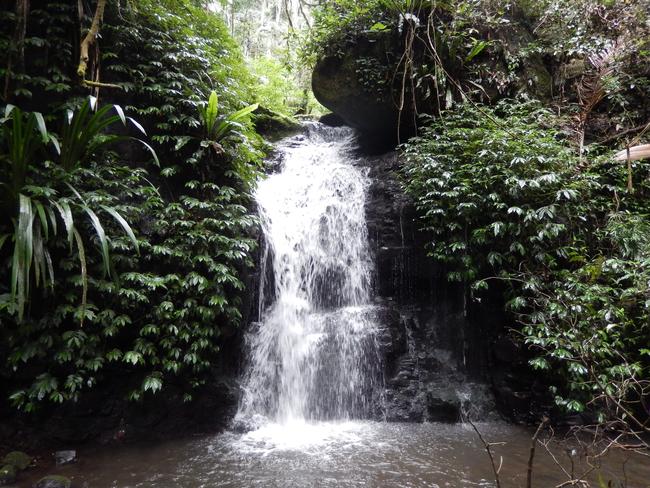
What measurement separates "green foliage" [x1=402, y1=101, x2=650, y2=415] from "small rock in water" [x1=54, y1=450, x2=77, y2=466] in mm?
4828

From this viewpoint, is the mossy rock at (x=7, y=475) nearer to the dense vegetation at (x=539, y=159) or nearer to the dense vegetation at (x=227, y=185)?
the dense vegetation at (x=227, y=185)

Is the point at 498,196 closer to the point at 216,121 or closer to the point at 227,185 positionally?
the point at 227,185

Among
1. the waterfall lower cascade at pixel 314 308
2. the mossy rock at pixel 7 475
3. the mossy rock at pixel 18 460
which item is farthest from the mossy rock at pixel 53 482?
the waterfall lower cascade at pixel 314 308

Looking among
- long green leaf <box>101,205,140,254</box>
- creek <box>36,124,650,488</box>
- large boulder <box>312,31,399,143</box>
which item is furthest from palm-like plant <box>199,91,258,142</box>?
large boulder <box>312,31,399,143</box>

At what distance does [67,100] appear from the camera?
441 centimetres

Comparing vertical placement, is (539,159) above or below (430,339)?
above

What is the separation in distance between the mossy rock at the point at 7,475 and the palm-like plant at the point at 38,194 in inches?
52.5

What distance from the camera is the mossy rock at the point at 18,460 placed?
3428 millimetres

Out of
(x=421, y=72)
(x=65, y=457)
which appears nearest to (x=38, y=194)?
(x=65, y=457)

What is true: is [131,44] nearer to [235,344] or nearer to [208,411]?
[235,344]

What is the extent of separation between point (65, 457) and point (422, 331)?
15.1 ft

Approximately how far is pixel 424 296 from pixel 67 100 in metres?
5.42

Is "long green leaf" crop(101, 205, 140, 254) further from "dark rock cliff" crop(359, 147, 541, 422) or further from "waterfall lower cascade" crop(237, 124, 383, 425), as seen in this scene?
"dark rock cliff" crop(359, 147, 541, 422)

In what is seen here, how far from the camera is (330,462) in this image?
3736 mm
